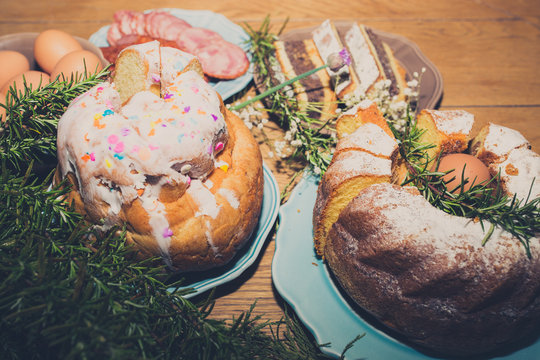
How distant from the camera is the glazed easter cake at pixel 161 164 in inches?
35.2

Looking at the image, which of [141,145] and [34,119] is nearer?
[141,145]

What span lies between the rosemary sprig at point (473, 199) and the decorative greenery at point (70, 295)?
0.57 meters

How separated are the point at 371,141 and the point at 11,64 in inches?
52.8

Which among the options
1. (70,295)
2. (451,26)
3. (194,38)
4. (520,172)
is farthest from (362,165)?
(451,26)

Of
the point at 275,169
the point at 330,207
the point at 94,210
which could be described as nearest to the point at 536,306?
the point at 330,207

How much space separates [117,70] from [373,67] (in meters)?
1.04

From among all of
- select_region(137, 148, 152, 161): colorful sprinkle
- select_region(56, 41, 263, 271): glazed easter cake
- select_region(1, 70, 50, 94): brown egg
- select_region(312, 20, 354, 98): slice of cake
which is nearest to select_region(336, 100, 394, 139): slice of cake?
select_region(312, 20, 354, 98): slice of cake

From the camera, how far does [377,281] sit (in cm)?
96

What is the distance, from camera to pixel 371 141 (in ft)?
3.64

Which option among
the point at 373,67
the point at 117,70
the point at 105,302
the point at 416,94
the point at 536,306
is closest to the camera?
the point at 105,302

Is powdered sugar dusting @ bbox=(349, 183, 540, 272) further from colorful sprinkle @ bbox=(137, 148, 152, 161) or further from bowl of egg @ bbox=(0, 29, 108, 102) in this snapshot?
bowl of egg @ bbox=(0, 29, 108, 102)

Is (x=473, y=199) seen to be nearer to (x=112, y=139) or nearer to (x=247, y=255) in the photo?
(x=247, y=255)

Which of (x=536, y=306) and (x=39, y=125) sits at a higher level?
(x=39, y=125)

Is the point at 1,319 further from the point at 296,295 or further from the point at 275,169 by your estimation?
the point at 275,169
